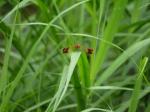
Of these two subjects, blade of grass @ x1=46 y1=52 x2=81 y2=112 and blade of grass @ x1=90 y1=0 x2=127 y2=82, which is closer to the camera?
blade of grass @ x1=46 y1=52 x2=81 y2=112

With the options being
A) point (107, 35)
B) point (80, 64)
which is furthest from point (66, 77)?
point (107, 35)

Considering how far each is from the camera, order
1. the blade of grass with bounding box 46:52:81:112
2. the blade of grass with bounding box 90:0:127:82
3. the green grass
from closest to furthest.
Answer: the blade of grass with bounding box 46:52:81:112 < the green grass < the blade of grass with bounding box 90:0:127:82

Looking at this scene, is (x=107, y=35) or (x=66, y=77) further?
(x=107, y=35)

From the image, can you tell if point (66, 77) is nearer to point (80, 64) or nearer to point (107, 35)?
point (80, 64)

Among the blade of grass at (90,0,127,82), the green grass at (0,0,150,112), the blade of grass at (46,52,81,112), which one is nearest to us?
the blade of grass at (46,52,81,112)

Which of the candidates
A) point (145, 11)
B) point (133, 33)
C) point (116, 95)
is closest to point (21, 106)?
point (116, 95)

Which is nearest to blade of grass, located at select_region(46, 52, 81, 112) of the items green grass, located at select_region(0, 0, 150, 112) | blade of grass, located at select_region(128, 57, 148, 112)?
green grass, located at select_region(0, 0, 150, 112)

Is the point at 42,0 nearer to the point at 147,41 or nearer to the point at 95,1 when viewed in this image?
the point at 95,1

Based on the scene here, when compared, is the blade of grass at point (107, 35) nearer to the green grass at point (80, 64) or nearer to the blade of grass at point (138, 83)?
the green grass at point (80, 64)

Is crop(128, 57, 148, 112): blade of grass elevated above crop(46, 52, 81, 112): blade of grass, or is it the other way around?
crop(46, 52, 81, 112): blade of grass

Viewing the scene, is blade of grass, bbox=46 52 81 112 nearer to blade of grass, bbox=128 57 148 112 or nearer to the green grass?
the green grass
